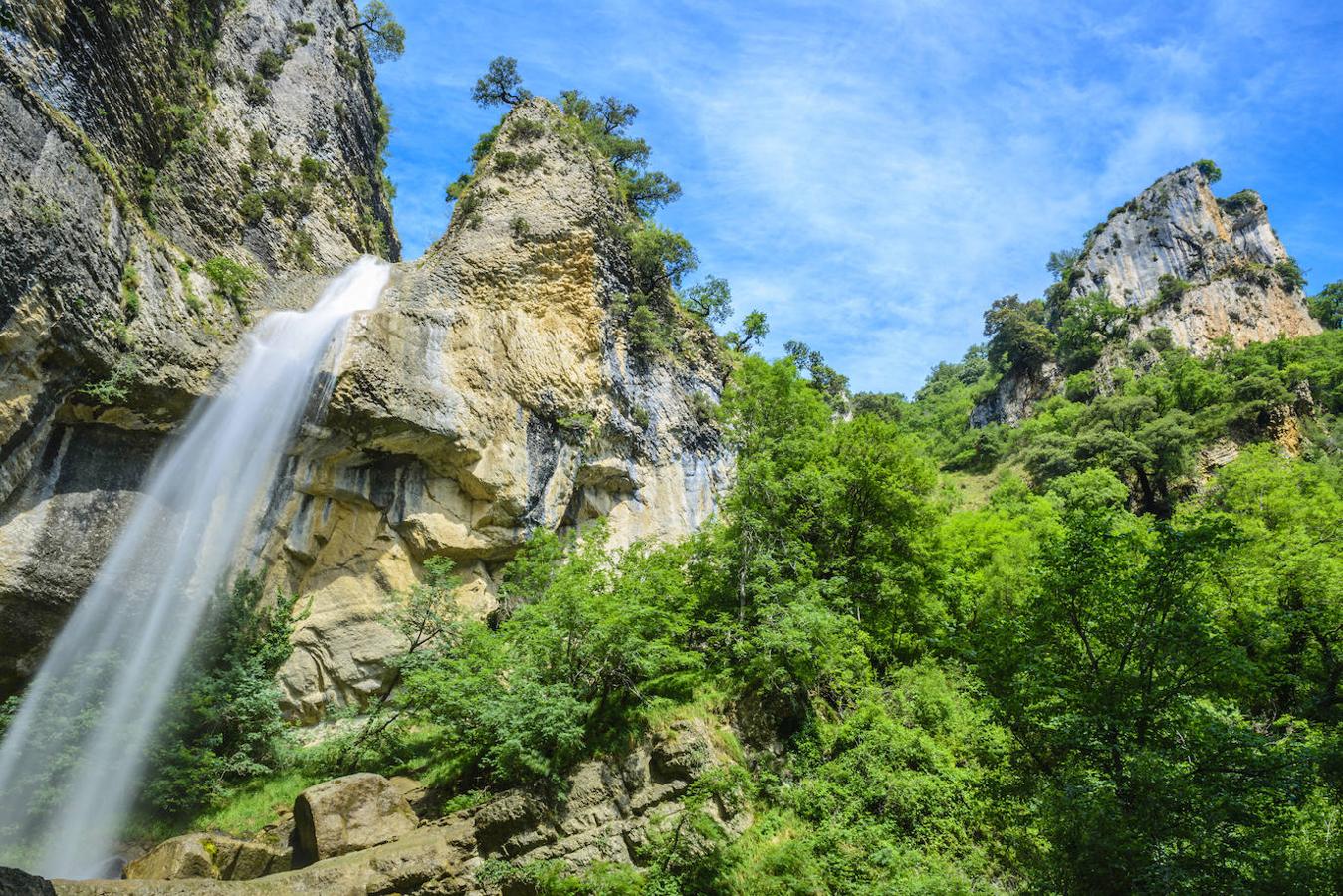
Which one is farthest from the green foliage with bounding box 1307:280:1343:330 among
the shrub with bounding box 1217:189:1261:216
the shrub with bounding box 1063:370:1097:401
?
the shrub with bounding box 1063:370:1097:401

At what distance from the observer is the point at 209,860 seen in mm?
11781

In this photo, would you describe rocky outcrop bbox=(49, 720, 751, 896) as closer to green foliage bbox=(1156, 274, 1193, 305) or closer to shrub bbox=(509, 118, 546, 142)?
shrub bbox=(509, 118, 546, 142)

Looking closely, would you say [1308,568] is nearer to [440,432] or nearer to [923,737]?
[923,737]

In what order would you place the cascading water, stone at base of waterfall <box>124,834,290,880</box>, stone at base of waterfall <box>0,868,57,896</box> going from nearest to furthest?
1. stone at base of waterfall <box>0,868,57,896</box>
2. stone at base of waterfall <box>124,834,290,880</box>
3. the cascading water

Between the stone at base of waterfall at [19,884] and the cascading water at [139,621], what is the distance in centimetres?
1019

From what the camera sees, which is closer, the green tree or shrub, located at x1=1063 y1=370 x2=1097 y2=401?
the green tree

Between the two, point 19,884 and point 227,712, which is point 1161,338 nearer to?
point 227,712

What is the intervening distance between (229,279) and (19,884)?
18352mm

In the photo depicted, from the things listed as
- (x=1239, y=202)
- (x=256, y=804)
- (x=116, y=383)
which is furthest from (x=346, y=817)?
(x=1239, y=202)

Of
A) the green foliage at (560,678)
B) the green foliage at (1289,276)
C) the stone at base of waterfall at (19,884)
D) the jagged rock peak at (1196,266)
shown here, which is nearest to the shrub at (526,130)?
the green foliage at (560,678)

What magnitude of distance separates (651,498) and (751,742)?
43.0 feet

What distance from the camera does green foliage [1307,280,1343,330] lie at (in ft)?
216

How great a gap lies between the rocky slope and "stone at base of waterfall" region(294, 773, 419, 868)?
6079 mm

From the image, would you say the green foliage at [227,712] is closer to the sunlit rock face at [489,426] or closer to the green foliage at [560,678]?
the sunlit rock face at [489,426]
